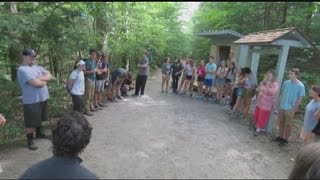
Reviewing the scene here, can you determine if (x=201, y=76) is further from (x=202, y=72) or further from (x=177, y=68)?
(x=177, y=68)

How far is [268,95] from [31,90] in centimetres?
498

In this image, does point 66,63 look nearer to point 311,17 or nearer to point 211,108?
point 211,108

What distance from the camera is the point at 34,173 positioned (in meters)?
1.86

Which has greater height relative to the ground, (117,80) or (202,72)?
(202,72)

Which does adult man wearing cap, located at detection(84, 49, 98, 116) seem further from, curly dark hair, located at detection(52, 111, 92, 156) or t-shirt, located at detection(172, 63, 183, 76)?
curly dark hair, located at detection(52, 111, 92, 156)

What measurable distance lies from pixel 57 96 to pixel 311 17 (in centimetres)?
884

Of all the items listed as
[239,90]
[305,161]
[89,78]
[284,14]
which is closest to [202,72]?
[239,90]

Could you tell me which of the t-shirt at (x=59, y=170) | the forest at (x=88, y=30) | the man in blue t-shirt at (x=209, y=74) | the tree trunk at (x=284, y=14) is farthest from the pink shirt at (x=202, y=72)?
the t-shirt at (x=59, y=170)

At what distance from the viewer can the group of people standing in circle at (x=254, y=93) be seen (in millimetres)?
5886

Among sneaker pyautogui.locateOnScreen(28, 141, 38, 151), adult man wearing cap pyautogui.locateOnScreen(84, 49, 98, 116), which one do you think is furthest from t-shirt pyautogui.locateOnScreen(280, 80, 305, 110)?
sneaker pyautogui.locateOnScreen(28, 141, 38, 151)

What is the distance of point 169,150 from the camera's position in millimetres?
5941

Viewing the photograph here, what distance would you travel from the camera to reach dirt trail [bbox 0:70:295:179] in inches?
198

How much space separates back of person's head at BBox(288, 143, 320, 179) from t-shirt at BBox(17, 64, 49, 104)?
4585 mm

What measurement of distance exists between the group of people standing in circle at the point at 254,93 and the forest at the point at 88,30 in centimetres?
218
